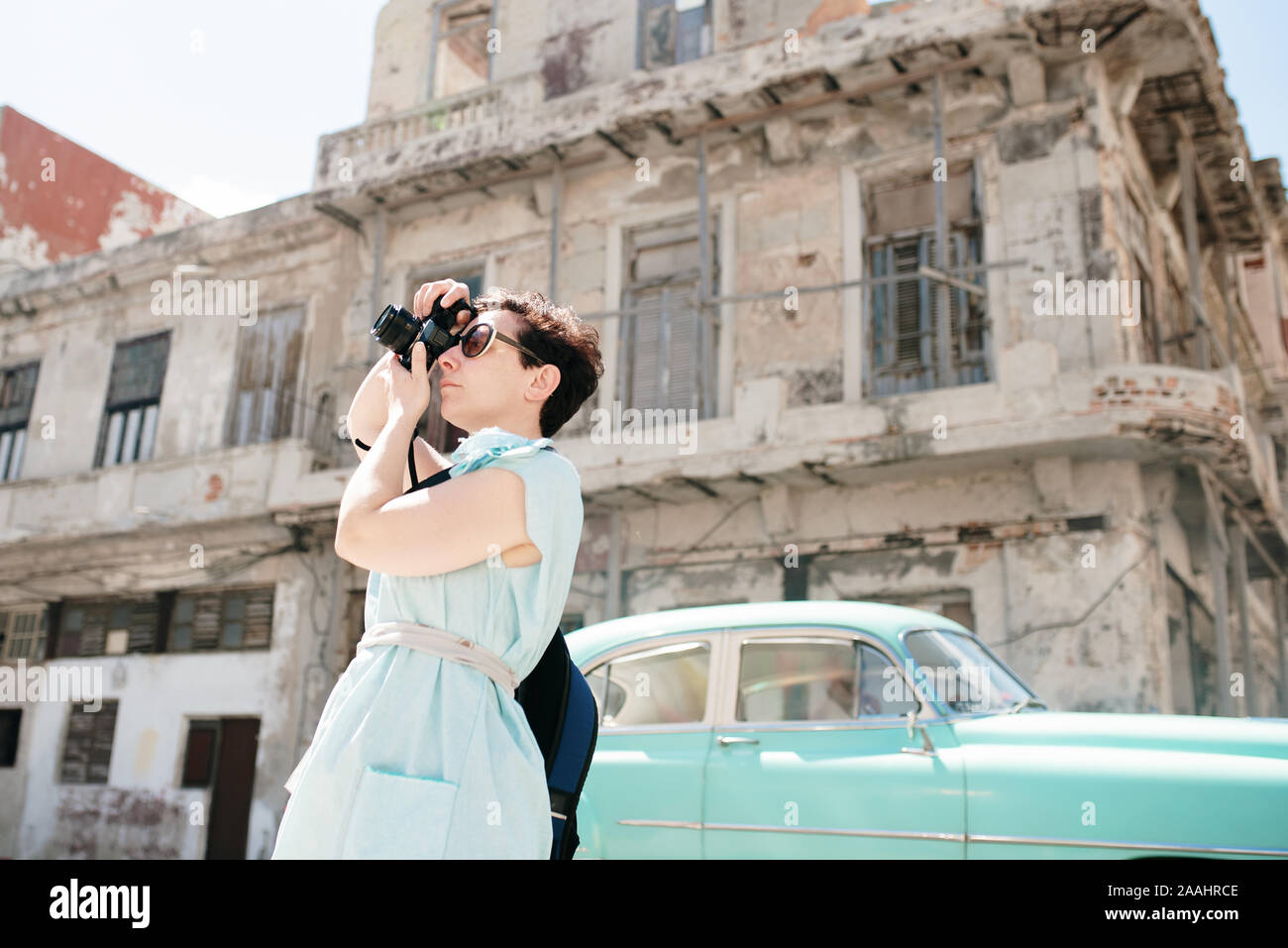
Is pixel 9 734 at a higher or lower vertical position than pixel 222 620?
lower

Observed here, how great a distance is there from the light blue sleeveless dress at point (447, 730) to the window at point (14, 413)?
15400 mm

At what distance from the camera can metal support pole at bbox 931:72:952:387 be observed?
9.06 metres

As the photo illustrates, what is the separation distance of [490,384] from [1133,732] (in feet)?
10.1

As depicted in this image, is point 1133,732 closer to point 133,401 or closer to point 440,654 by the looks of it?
point 440,654

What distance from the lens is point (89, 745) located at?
12602 millimetres

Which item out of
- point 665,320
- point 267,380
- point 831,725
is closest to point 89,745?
point 267,380

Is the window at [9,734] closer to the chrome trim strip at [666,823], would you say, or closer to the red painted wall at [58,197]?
the red painted wall at [58,197]

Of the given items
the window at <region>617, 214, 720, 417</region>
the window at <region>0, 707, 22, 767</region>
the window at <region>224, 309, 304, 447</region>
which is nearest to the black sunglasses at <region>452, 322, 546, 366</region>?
the window at <region>617, 214, 720, 417</region>

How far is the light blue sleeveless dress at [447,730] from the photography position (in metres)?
1.48

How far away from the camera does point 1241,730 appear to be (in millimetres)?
3781

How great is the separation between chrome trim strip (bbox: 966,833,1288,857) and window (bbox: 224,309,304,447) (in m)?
10.6

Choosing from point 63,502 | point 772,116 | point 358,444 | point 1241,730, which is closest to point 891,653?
point 1241,730

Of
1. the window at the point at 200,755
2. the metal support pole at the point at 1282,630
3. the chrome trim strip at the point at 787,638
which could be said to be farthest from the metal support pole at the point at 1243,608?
the window at the point at 200,755
